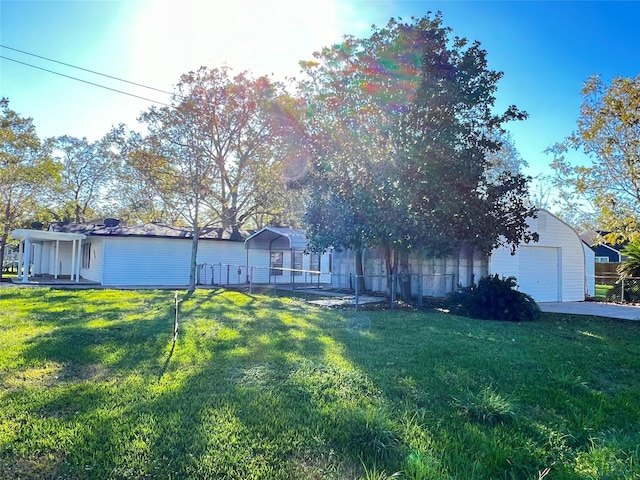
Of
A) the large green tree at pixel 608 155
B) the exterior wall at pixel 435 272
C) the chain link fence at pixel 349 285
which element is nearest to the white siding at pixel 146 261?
the chain link fence at pixel 349 285

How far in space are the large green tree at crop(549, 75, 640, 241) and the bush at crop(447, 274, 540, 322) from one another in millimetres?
3448

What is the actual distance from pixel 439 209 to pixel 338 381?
6.88 m

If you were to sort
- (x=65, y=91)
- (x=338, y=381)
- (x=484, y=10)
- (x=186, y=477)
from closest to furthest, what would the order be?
(x=186, y=477) < (x=338, y=381) < (x=484, y=10) < (x=65, y=91)

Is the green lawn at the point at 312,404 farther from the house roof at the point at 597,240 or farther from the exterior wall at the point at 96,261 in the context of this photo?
the exterior wall at the point at 96,261

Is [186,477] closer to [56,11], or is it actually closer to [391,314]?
[391,314]

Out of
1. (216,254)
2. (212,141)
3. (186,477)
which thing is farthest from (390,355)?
(216,254)

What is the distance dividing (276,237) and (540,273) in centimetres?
1229

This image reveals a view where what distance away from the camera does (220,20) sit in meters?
10.4

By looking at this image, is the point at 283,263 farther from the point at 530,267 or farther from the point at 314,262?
the point at 530,267

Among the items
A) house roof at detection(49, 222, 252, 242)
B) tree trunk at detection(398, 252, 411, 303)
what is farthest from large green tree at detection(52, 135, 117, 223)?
tree trunk at detection(398, 252, 411, 303)

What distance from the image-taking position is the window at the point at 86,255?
22609mm

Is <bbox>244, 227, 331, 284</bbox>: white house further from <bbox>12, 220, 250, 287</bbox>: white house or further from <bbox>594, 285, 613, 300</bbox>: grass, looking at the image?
<bbox>594, 285, 613, 300</bbox>: grass

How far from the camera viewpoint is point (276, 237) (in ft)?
71.7

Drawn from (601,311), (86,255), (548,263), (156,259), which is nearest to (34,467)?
(601,311)
